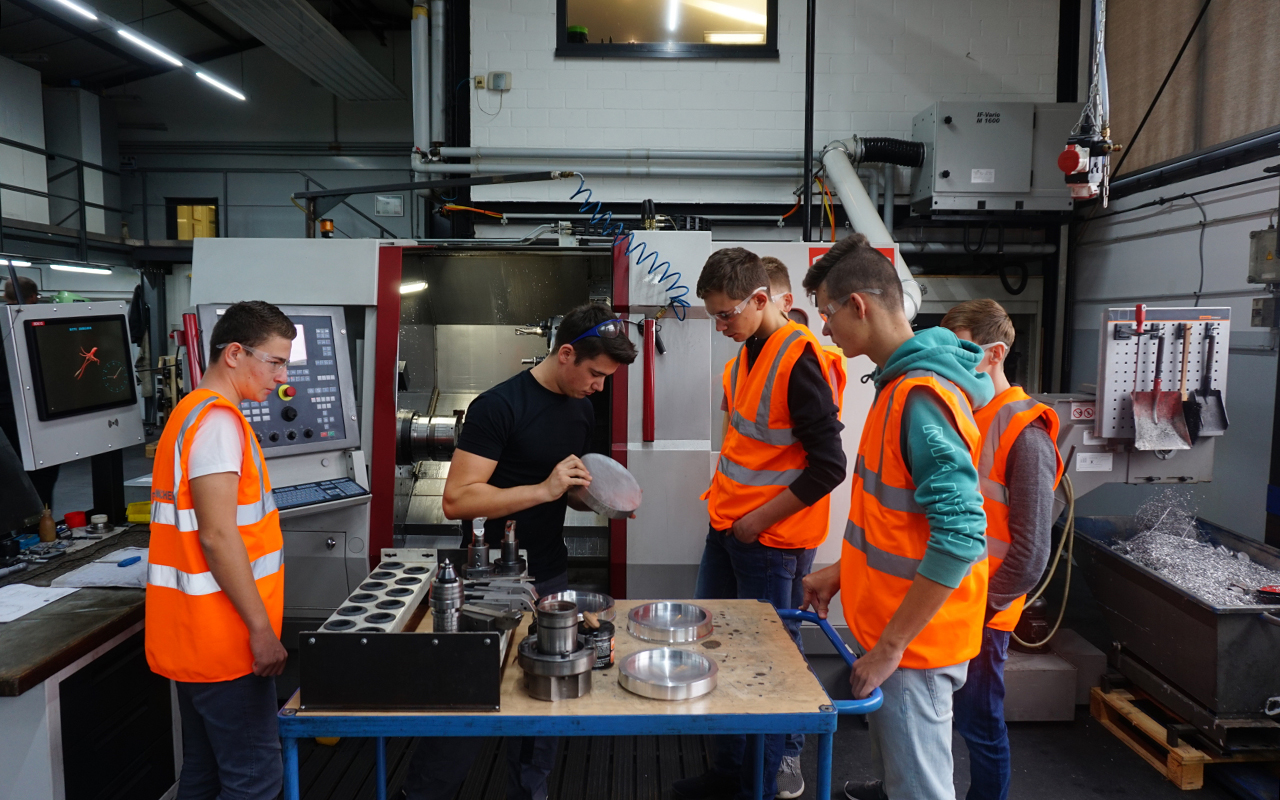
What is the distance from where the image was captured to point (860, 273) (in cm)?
156

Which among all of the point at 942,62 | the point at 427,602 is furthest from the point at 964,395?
the point at 942,62

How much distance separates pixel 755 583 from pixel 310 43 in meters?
6.41

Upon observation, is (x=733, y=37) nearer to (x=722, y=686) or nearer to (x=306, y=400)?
(x=306, y=400)

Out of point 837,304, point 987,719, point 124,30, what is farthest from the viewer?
point 124,30

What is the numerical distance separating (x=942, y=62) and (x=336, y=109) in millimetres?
7818

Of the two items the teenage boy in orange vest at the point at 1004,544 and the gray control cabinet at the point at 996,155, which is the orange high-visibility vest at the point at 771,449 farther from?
the gray control cabinet at the point at 996,155

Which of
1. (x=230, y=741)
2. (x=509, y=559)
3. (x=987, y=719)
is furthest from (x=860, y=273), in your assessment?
(x=230, y=741)

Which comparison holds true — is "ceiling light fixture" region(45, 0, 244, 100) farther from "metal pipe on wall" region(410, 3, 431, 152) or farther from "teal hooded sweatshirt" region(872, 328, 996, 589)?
"teal hooded sweatshirt" region(872, 328, 996, 589)

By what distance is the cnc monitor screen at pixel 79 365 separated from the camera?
2.33 meters

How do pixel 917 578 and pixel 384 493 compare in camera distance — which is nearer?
pixel 917 578

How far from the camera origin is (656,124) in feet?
15.6

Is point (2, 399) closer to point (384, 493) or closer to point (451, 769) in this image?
point (384, 493)

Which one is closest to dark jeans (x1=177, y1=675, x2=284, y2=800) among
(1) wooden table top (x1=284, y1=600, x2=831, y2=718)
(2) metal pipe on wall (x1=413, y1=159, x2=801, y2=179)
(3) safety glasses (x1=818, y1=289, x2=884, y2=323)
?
(1) wooden table top (x1=284, y1=600, x2=831, y2=718)

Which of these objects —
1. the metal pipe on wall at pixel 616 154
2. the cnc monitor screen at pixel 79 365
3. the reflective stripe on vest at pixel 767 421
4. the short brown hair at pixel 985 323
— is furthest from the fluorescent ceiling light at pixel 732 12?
the cnc monitor screen at pixel 79 365
